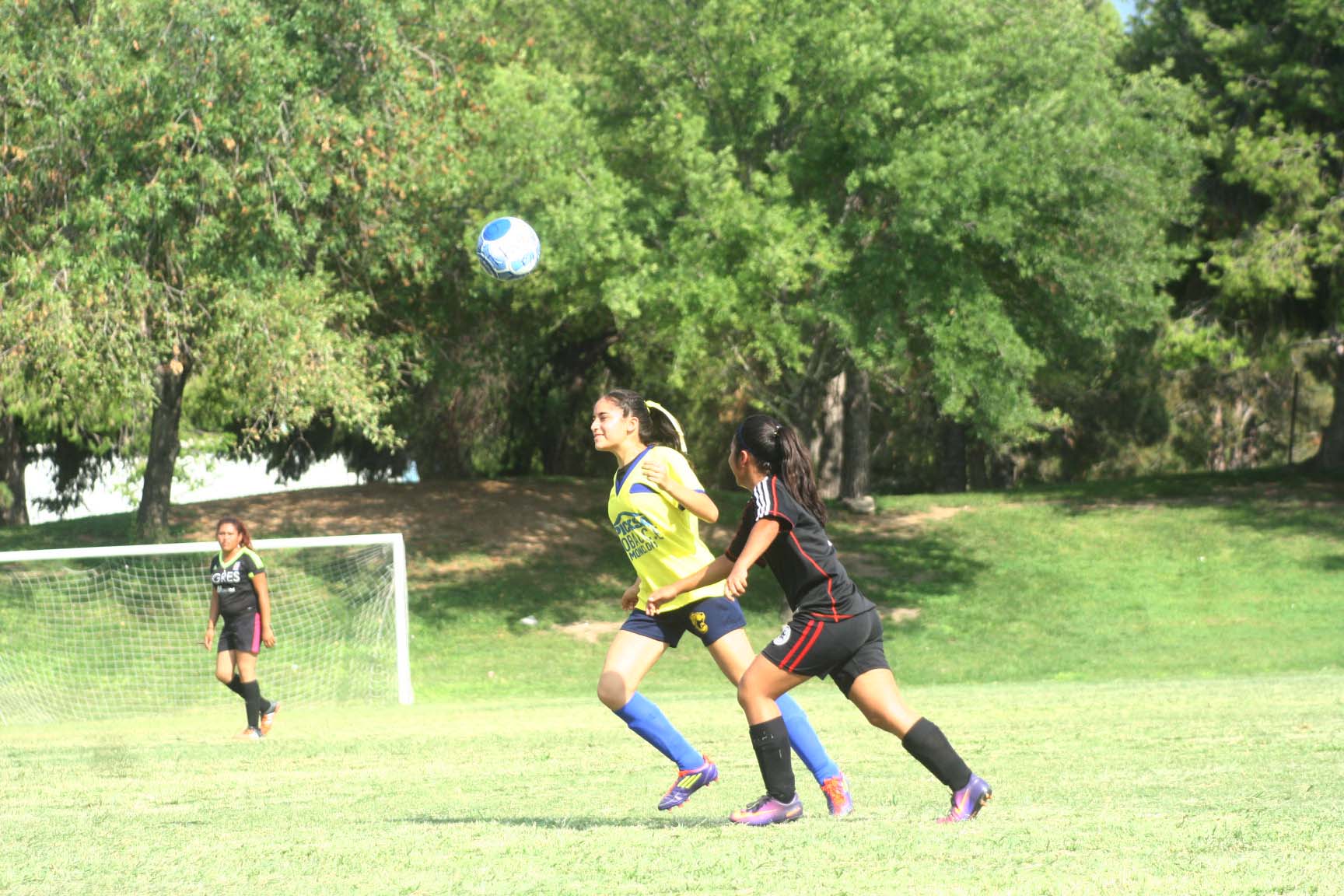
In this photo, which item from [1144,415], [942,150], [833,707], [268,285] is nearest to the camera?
[833,707]

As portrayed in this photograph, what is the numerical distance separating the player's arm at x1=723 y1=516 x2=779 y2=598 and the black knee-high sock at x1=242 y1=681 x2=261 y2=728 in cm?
767

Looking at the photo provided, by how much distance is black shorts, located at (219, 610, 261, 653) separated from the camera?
12.8m

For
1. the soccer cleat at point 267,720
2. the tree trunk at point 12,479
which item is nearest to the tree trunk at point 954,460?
the tree trunk at point 12,479

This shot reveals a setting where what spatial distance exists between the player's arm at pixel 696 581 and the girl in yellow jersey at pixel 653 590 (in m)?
0.11

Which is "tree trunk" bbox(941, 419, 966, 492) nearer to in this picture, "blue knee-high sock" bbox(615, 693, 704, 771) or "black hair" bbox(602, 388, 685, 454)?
"black hair" bbox(602, 388, 685, 454)

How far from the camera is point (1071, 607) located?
24703mm

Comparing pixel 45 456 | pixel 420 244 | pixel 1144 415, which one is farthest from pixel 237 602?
pixel 1144 415

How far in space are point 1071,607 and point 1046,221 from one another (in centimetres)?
646

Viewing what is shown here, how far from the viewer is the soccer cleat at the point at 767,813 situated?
20.7ft

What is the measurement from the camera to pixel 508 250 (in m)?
14.0

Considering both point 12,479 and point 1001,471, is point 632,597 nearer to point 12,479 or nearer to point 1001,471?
point 12,479

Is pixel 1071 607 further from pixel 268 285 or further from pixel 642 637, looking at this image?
pixel 642 637

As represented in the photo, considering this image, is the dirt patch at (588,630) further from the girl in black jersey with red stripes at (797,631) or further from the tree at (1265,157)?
the girl in black jersey with red stripes at (797,631)

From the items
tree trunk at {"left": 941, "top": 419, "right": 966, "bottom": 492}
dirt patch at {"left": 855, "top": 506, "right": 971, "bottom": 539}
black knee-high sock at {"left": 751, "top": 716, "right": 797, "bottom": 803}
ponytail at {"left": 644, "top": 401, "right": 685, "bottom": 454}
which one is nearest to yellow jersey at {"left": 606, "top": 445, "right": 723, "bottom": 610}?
ponytail at {"left": 644, "top": 401, "right": 685, "bottom": 454}
